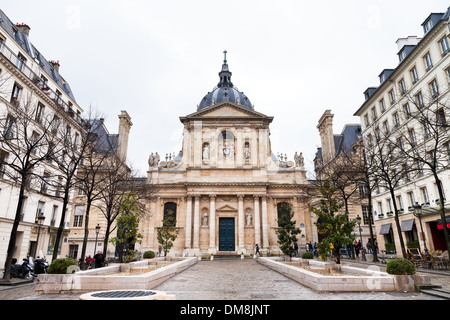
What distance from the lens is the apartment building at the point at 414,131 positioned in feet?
72.7

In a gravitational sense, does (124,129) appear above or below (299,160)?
above

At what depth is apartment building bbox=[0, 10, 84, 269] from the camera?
68.7 feet

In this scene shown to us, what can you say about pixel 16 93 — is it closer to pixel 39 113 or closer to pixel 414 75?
pixel 39 113

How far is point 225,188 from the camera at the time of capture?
39531mm

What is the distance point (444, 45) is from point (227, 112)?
86.9 feet

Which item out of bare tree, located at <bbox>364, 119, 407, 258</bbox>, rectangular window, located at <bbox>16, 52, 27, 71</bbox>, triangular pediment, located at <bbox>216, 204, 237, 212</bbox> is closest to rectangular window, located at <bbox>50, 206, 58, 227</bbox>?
rectangular window, located at <bbox>16, 52, 27, 71</bbox>

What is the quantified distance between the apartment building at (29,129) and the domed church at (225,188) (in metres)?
12.3

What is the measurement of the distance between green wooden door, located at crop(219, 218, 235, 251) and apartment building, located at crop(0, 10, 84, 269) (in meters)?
18.3

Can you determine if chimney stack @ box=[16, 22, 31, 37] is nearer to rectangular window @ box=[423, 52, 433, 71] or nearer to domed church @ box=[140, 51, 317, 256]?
domed church @ box=[140, 51, 317, 256]

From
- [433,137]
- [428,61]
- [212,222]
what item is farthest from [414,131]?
[212,222]

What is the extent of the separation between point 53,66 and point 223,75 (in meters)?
A: 34.9

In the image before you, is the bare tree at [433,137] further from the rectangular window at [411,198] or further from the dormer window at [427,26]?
the dormer window at [427,26]
